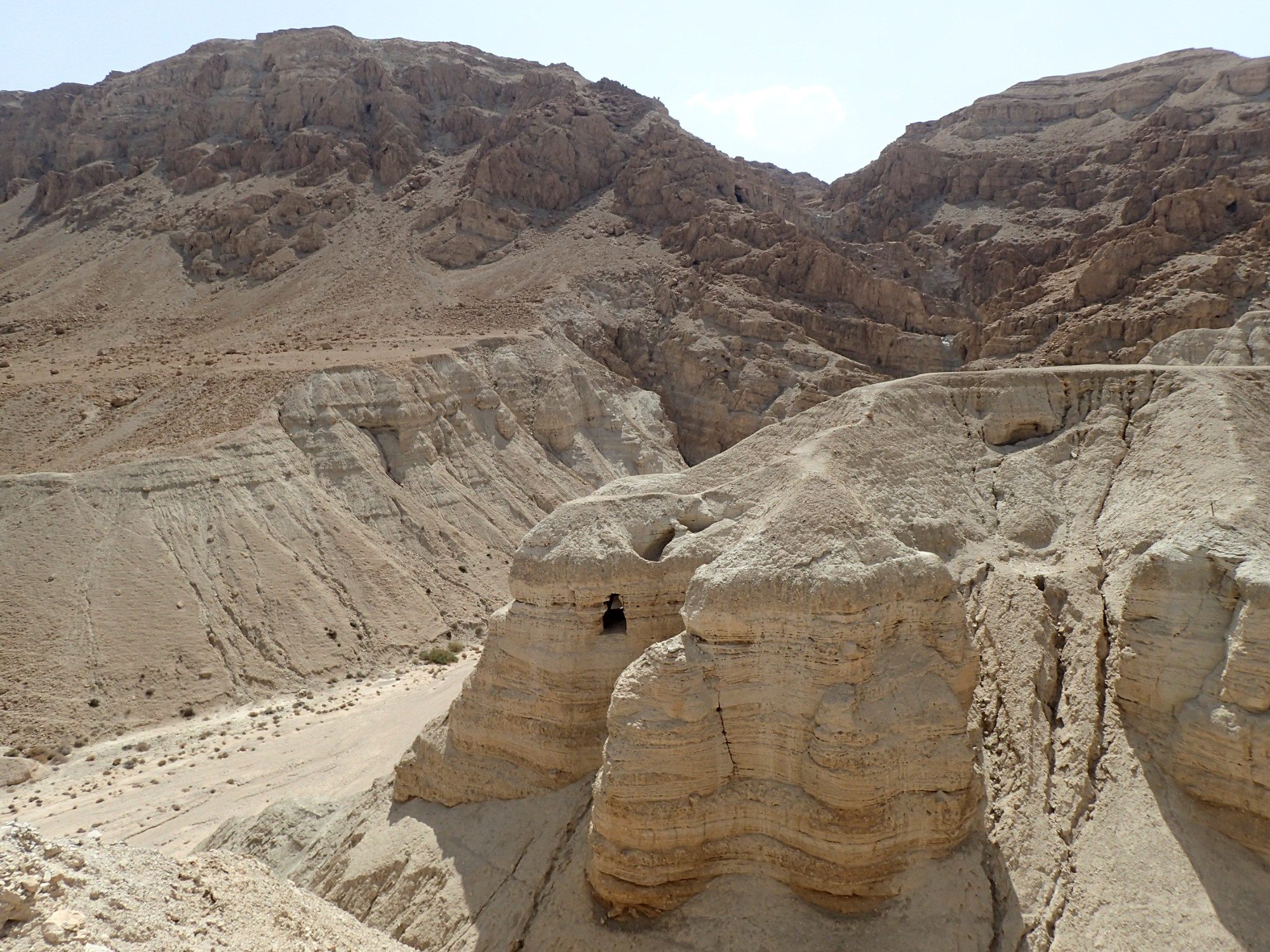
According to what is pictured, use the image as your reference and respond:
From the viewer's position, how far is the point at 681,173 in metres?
69.6

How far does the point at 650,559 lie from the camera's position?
14953 millimetres

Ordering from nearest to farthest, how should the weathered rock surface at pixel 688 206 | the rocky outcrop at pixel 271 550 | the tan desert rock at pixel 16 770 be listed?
the tan desert rock at pixel 16 770
the rocky outcrop at pixel 271 550
the weathered rock surface at pixel 688 206

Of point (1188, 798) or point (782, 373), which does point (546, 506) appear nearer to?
point (782, 373)

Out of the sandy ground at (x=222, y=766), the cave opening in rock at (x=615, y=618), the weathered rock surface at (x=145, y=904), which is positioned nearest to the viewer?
the weathered rock surface at (x=145, y=904)

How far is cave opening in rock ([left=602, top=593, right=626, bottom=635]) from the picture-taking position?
1473 cm

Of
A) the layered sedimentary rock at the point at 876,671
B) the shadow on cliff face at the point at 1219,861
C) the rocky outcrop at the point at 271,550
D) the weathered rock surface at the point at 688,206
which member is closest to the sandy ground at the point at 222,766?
the rocky outcrop at the point at 271,550

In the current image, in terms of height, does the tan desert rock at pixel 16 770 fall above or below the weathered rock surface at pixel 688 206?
below

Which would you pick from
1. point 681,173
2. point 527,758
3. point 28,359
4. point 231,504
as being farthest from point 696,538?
point 681,173

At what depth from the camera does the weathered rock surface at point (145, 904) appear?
8.62m

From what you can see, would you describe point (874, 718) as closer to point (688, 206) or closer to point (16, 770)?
point (16, 770)

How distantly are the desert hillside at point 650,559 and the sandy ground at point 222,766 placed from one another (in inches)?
5.9

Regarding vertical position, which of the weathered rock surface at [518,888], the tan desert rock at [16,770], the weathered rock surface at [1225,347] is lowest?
the tan desert rock at [16,770]

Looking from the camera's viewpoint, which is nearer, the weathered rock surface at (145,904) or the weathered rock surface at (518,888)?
the weathered rock surface at (145,904)

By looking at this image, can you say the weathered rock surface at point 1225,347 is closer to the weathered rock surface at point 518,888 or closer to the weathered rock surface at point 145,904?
the weathered rock surface at point 518,888
